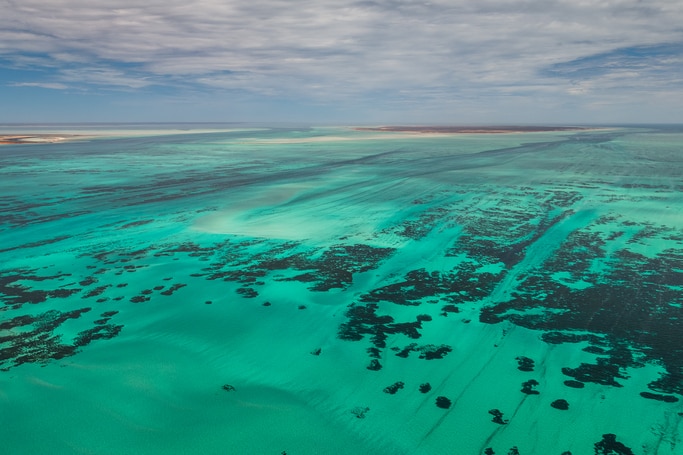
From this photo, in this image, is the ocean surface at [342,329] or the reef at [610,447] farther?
the ocean surface at [342,329]

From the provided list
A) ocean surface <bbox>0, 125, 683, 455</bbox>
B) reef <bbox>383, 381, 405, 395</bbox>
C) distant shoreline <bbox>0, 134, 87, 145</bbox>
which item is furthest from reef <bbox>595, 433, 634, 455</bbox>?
distant shoreline <bbox>0, 134, 87, 145</bbox>

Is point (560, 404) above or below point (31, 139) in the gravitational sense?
below

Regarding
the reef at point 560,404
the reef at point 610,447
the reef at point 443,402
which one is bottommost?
the reef at point 610,447

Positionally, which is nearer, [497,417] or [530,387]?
[497,417]

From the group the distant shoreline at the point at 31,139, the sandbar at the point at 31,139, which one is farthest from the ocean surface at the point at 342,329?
the sandbar at the point at 31,139

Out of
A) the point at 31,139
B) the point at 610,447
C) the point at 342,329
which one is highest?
the point at 31,139

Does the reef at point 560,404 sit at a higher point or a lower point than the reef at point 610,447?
higher

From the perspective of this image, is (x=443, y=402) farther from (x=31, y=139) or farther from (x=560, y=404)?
(x=31, y=139)

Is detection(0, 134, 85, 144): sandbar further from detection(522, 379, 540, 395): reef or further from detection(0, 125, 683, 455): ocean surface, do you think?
detection(522, 379, 540, 395): reef

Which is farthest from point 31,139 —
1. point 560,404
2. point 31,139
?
point 560,404

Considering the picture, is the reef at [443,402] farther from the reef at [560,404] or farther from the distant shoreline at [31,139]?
the distant shoreline at [31,139]

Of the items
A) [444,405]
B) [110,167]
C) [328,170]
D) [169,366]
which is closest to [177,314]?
[169,366]
